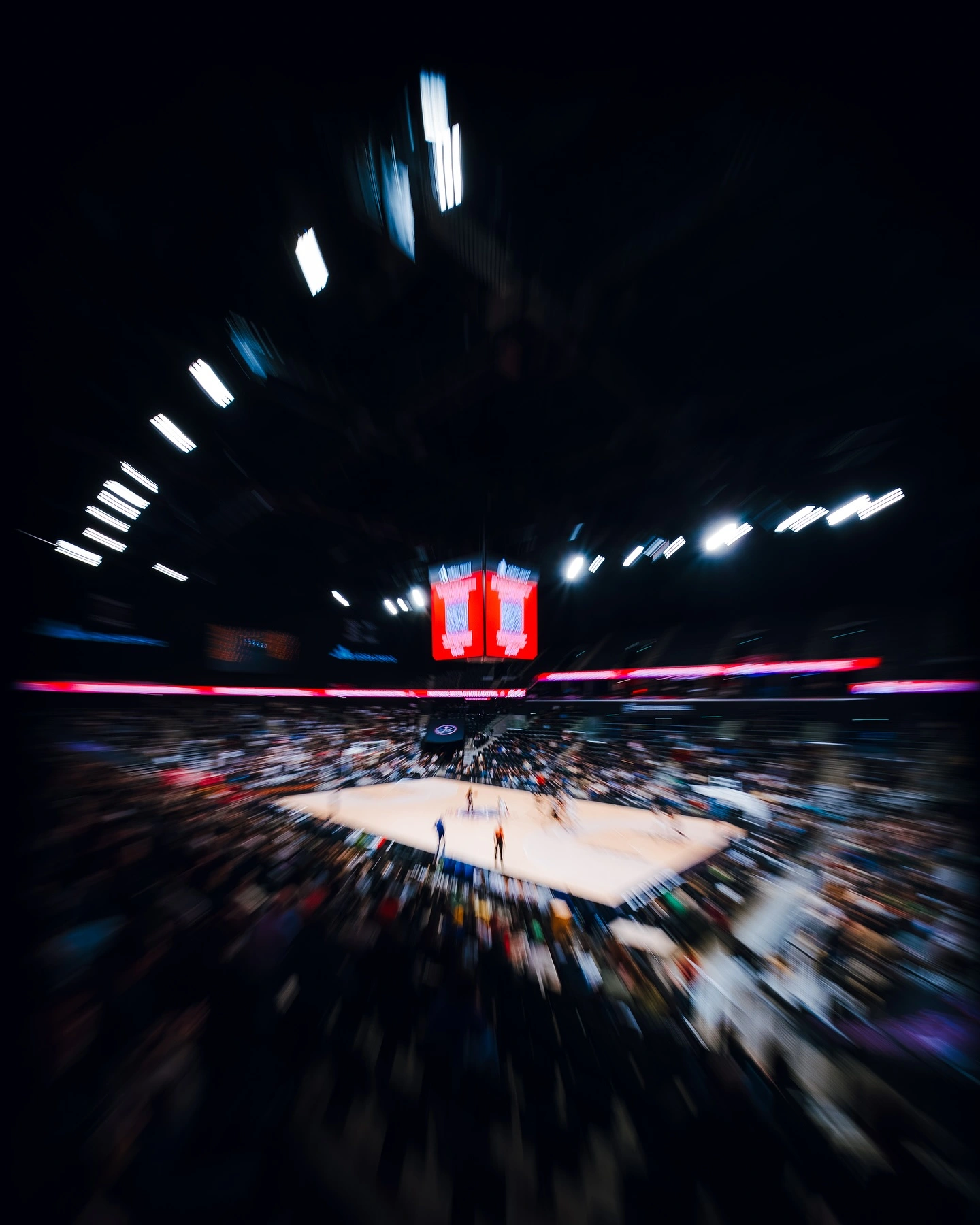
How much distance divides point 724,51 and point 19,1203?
165 inches

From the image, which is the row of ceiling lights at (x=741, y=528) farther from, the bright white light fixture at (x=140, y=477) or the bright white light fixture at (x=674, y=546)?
the bright white light fixture at (x=140, y=477)

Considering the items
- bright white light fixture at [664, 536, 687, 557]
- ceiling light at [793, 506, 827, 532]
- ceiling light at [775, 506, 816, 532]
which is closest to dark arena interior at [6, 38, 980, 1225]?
ceiling light at [775, 506, 816, 532]

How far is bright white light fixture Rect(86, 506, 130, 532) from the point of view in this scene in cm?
701

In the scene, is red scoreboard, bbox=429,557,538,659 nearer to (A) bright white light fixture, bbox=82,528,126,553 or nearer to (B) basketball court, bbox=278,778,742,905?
(B) basketball court, bbox=278,778,742,905

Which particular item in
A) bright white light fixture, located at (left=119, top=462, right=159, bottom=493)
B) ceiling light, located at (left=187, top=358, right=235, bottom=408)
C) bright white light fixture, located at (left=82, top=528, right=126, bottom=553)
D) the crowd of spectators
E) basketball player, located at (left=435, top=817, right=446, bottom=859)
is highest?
bright white light fixture, located at (left=82, top=528, right=126, bottom=553)

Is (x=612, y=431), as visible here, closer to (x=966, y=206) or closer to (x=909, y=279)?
(x=909, y=279)

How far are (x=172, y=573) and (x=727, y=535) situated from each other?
13.2m

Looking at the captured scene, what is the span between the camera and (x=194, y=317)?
3.12m

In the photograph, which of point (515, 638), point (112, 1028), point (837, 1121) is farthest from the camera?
point (515, 638)

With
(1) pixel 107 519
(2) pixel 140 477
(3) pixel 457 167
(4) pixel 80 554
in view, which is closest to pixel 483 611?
(3) pixel 457 167

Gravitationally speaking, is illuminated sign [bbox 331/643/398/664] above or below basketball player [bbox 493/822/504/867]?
above

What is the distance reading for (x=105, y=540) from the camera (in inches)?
342

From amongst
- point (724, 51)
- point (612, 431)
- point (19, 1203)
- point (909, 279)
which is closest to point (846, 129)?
point (724, 51)

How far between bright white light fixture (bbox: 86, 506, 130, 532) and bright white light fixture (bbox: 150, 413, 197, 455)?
3.59 m
